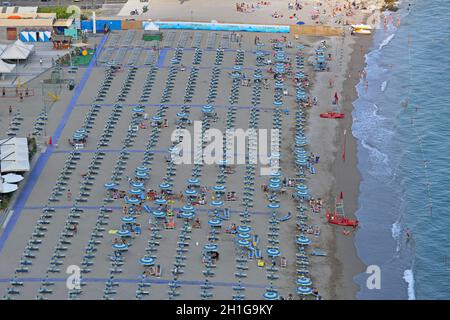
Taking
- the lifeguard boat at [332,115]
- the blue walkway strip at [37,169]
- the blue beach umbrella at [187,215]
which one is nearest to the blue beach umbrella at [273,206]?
the blue beach umbrella at [187,215]

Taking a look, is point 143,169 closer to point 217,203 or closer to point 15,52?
point 217,203

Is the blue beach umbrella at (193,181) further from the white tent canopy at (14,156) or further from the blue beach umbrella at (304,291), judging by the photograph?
the blue beach umbrella at (304,291)

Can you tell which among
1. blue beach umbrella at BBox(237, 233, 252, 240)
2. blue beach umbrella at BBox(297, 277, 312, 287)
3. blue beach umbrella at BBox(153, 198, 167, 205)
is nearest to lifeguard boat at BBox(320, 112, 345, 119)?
blue beach umbrella at BBox(153, 198, 167, 205)

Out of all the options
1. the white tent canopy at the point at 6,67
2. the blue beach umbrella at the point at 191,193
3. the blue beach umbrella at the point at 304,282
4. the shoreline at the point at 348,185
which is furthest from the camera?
the white tent canopy at the point at 6,67

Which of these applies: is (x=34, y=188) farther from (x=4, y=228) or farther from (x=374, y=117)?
(x=374, y=117)

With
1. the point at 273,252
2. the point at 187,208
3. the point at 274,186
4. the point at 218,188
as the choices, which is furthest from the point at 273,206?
the point at 273,252

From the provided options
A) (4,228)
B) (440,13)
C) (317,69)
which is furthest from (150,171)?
(440,13)
